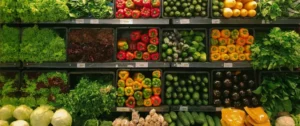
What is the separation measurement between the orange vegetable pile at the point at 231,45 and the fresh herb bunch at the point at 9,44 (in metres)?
2.49

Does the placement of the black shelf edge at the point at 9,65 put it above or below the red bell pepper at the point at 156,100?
above

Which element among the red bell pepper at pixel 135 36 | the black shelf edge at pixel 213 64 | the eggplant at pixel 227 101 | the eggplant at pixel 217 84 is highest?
the red bell pepper at pixel 135 36

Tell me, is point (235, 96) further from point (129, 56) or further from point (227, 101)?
point (129, 56)

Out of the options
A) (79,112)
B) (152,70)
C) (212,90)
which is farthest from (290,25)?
(79,112)

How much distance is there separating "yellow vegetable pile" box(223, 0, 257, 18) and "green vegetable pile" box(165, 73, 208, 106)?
0.89m

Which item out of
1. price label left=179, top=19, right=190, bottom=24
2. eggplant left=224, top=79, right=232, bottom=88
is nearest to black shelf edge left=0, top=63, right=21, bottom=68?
price label left=179, top=19, right=190, bottom=24

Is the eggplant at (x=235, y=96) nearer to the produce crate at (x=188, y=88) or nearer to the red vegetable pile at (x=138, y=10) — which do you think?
the produce crate at (x=188, y=88)

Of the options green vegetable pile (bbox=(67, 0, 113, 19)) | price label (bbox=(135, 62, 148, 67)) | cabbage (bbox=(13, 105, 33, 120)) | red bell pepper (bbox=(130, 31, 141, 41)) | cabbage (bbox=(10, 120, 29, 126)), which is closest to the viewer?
cabbage (bbox=(10, 120, 29, 126))

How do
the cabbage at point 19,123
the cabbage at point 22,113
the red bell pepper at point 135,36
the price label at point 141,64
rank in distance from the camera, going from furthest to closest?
the red bell pepper at point 135,36, the price label at point 141,64, the cabbage at point 22,113, the cabbage at point 19,123

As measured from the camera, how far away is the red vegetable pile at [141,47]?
148 inches

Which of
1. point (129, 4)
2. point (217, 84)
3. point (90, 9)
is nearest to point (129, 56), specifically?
point (129, 4)

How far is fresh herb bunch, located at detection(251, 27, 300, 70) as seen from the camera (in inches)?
140

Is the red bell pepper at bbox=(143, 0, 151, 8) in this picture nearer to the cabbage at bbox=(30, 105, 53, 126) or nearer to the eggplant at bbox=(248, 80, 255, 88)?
the eggplant at bbox=(248, 80, 255, 88)

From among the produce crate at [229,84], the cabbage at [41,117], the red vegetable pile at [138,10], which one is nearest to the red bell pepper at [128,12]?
the red vegetable pile at [138,10]
